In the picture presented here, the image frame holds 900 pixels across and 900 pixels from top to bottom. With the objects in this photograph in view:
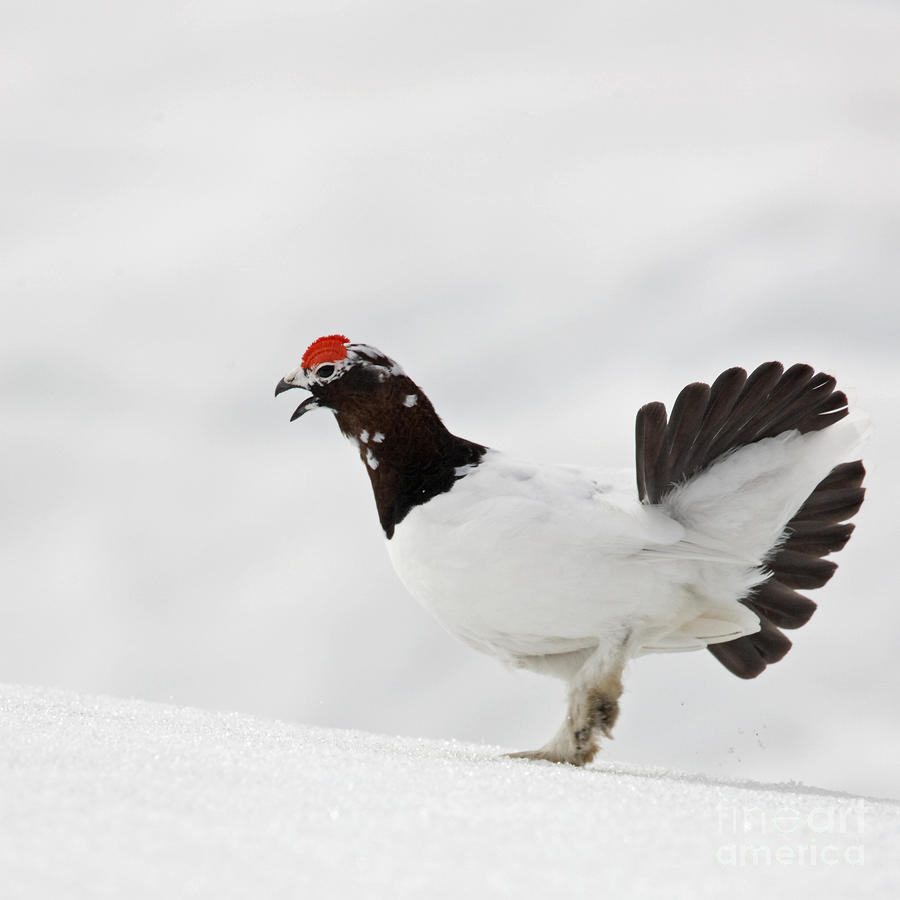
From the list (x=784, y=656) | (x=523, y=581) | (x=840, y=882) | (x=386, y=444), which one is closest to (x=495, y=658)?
(x=523, y=581)

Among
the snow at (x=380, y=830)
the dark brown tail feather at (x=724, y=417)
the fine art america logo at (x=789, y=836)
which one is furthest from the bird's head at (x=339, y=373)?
the fine art america logo at (x=789, y=836)

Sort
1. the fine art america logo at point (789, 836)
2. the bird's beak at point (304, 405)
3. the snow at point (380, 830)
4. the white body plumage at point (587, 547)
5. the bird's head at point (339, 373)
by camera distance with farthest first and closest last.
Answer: the bird's beak at point (304, 405), the bird's head at point (339, 373), the white body plumage at point (587, 547), the fine art america logo at point (789, 836), the snow at point (380, 830)

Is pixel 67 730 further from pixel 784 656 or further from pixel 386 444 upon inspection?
pixel 784 656

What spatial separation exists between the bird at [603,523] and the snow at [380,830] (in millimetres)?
684

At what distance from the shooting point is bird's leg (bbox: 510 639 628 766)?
10.5 ft

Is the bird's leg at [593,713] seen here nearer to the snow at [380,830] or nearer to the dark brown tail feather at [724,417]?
the dark brown tail feather at [724,417]

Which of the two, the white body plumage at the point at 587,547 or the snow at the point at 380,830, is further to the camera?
the white body plumage at the point at 587,547

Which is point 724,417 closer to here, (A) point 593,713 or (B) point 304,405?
(A) point 593,713

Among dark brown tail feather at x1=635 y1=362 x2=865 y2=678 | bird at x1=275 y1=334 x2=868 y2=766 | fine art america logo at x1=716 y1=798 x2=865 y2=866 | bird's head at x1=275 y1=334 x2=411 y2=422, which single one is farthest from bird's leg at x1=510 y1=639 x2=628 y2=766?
bird's head at x1=275 y1=334 x2=411 y2=422

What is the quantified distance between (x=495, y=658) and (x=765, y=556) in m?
0.90

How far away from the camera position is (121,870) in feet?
5.01

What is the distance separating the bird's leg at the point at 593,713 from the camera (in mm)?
3197

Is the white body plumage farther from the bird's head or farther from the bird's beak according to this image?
the bird's beak

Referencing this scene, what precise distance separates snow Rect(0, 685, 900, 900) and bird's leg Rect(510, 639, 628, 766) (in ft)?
2.22
